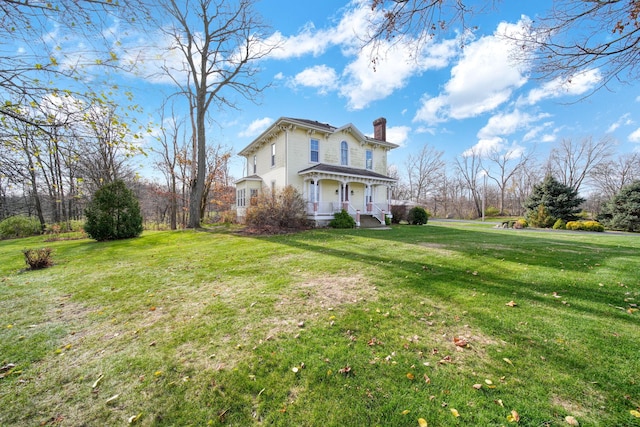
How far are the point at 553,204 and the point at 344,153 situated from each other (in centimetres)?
1886

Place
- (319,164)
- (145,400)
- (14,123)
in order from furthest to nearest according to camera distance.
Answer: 1. (319,164)
2. (14,123)
3. (145,400)

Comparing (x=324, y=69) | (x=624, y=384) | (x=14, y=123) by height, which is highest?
(x=324, y=69)

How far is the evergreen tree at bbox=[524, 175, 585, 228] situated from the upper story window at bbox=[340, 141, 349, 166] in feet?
54.3

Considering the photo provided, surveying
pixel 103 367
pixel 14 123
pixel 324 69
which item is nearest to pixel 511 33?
pixel 103 367

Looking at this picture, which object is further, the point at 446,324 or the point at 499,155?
the point at 499,155

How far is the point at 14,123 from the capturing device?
14.3ft

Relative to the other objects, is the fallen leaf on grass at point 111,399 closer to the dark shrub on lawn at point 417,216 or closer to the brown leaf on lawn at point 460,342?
the brown leaf on lawn at point 460,342

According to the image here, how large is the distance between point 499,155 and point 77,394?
178 feet

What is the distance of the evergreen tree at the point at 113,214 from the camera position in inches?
490

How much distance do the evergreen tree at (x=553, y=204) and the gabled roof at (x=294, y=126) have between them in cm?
1320

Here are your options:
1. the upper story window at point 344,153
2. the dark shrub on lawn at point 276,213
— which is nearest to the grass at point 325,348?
the dark shrub on lawn at point 276,213

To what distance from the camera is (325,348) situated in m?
2.93

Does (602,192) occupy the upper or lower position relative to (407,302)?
upper

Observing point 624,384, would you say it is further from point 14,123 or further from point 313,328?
point 14,123
